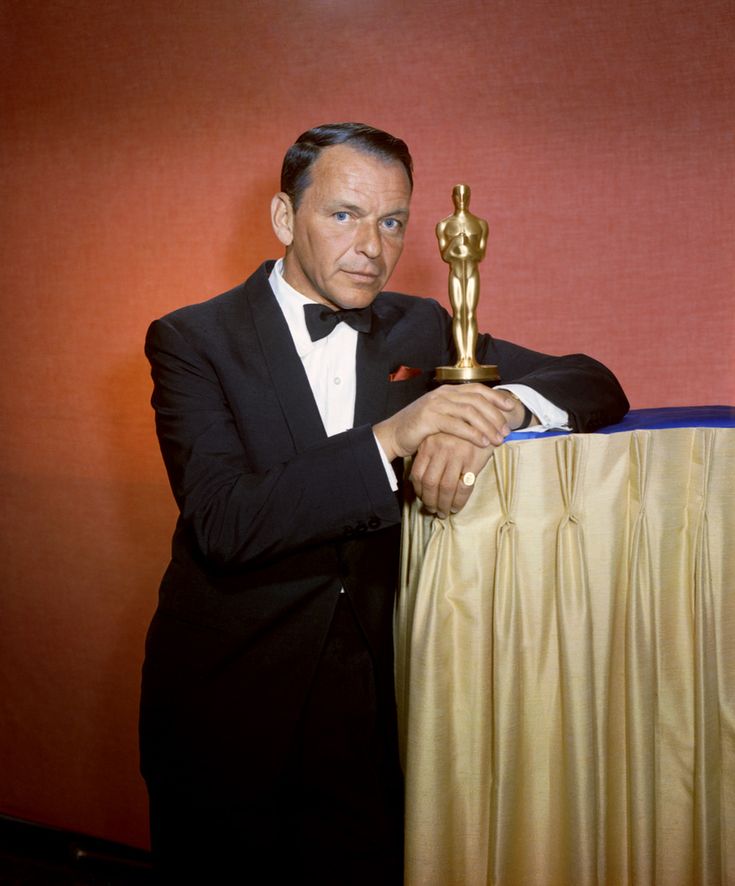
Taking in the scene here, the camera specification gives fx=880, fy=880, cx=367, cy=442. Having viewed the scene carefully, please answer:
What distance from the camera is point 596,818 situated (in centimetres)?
135

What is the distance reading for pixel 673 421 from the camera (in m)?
1.41

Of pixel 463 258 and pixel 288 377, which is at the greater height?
pixel 463 258

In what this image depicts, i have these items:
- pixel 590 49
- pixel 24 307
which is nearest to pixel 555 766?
pixel 590 49

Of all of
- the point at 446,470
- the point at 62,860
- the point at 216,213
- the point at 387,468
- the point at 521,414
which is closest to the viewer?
the point at 446,470

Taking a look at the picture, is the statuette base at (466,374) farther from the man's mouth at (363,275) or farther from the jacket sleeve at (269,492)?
the man's mouth at (363,275)

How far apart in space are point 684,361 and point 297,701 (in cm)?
155

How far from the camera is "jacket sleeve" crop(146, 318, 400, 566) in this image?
4.67ft

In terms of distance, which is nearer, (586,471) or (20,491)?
(586,471)

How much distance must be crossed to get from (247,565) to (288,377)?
1.29ft

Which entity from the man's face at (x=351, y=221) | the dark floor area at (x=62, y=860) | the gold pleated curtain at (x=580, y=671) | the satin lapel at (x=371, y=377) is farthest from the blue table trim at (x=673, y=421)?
→ the dark floor area at (x=62, y=860)

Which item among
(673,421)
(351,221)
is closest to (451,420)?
(673,421)

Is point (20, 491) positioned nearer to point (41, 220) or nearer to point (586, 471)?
point (41, 220)

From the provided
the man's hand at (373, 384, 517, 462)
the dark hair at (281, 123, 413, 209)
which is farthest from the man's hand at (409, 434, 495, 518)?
the dark hair at (281, 123, 413, 209)

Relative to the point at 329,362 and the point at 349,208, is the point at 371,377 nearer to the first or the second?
the point at 329,362
